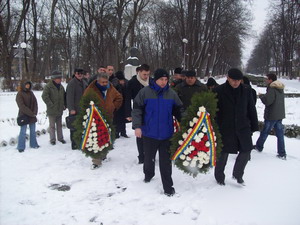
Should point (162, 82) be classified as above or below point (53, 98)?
above

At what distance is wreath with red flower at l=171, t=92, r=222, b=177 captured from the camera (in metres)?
3.85

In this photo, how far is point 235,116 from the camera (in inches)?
158

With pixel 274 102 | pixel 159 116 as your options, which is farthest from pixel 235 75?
pixel 274 102

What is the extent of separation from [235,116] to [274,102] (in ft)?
7.63

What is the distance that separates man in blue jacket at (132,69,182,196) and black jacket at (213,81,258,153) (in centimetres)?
70

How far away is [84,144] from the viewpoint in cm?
502

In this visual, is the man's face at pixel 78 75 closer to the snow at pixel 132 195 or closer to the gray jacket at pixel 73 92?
the gray jacket at pixel 73 92

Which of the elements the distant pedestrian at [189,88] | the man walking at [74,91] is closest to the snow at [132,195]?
the man walking at [74,91]

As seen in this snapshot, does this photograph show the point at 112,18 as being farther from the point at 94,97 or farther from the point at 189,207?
the point at 189,207

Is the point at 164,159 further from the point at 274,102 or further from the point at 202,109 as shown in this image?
the point at 274,102

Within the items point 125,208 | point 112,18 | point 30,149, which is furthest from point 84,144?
point 112,18

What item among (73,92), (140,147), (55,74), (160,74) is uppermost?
(55,74)

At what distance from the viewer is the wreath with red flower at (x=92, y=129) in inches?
197

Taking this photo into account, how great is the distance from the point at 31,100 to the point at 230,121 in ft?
15.9
